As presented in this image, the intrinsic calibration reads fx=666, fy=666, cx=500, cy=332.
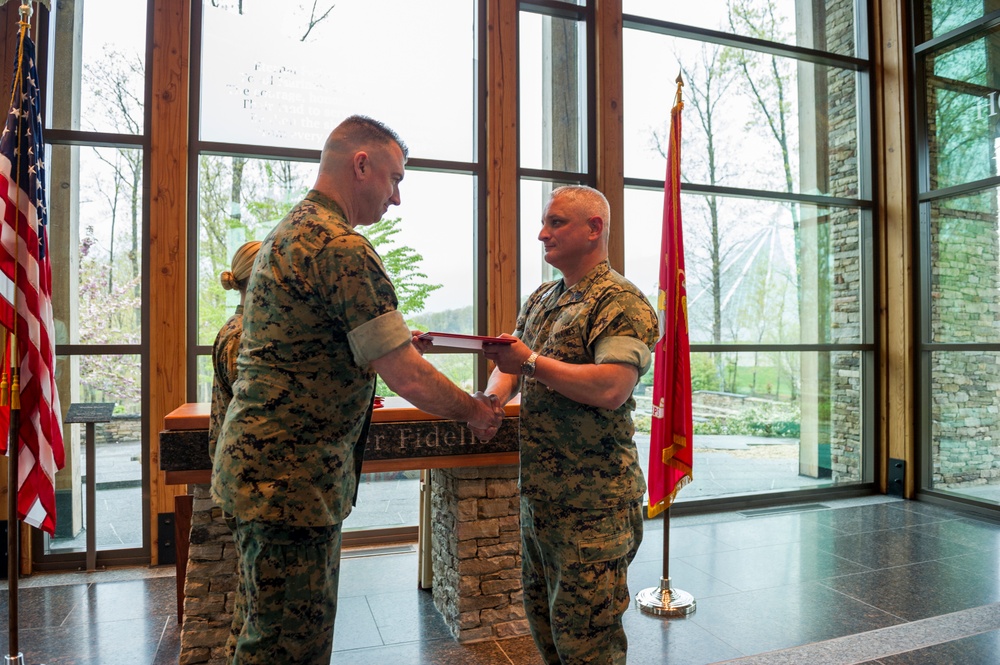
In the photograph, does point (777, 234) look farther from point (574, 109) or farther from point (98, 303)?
point (98, 303)

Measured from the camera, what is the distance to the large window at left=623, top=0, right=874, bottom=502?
5242 mm

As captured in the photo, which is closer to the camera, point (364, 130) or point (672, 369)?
point (364, 130)

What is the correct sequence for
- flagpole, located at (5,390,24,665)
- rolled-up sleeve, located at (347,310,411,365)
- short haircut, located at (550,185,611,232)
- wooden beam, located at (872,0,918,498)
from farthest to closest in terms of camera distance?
wooden beam, located at (872,0,918,498) → flagpole, located at (5,390,24,665) → short haircut, located at (550,185,611,232) → rolled-up sleeve, located at (347,310,411,365)

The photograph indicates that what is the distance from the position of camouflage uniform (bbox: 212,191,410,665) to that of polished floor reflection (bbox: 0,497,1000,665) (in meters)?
1.33

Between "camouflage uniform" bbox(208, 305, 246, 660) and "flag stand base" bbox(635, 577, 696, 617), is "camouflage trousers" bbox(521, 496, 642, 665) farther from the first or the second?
"flag stand base" bbox(635, 577, 696, 617)

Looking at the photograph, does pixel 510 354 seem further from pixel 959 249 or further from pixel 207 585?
pixel 959 249

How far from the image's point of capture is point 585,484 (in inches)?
77.3

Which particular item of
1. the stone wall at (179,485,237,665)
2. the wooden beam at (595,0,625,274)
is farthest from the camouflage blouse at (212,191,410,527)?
the wooden beam at (595,0,625,274)

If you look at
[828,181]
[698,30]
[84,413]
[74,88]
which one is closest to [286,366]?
[84,413]

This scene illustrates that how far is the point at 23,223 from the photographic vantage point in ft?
9.16

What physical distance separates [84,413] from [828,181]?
5.94m

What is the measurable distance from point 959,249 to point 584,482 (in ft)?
16.5

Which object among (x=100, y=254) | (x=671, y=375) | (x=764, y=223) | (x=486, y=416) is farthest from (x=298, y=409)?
(x=764, y=223)

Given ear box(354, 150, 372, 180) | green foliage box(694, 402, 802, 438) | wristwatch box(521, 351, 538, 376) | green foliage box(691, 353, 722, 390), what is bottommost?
green foliage box(694, 402, 802, 438)
